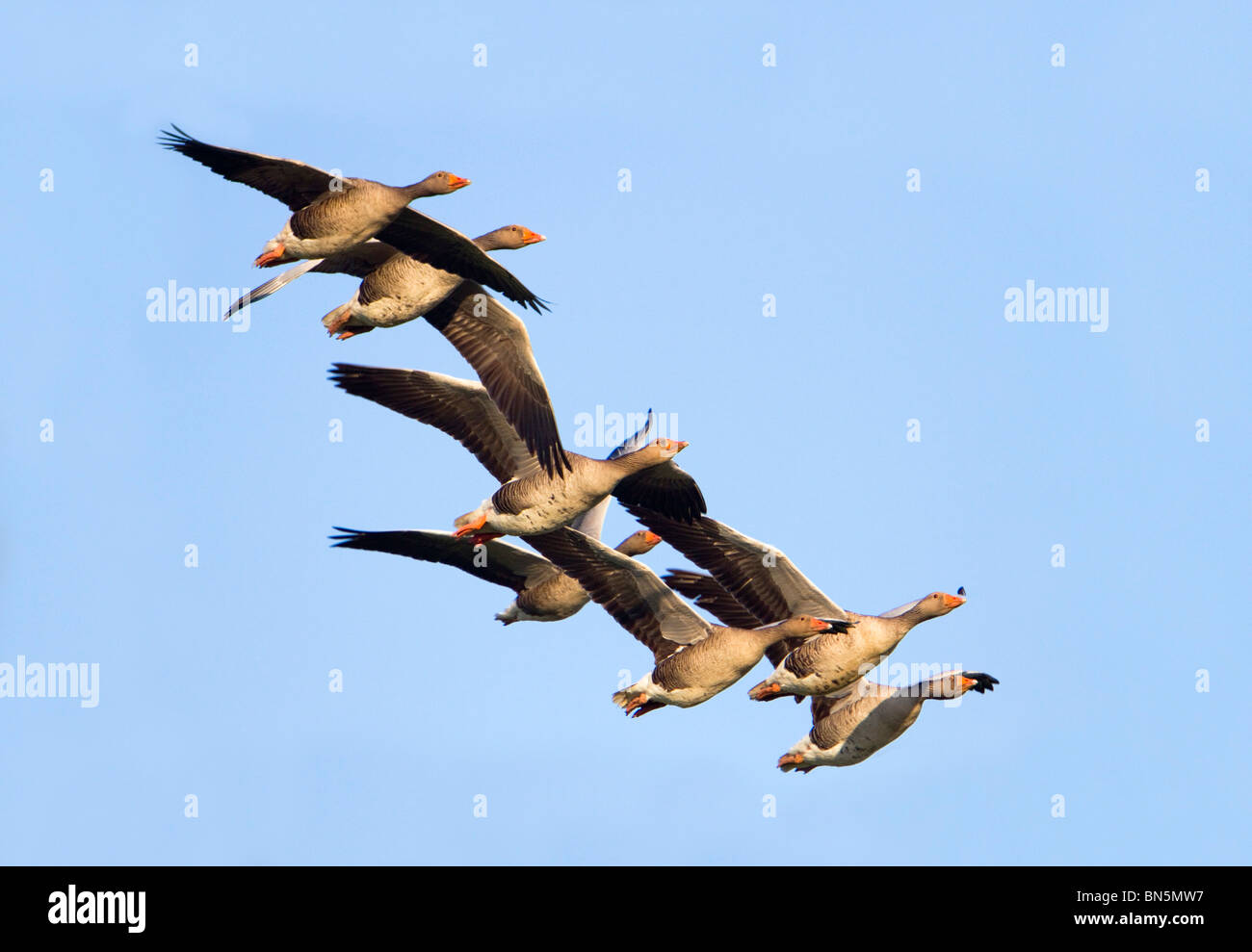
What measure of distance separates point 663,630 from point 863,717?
2.74 m

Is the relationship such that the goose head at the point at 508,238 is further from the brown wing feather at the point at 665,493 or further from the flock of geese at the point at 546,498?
the brown wing feather at the point at 665,493

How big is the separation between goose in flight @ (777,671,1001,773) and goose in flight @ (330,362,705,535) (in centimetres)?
304

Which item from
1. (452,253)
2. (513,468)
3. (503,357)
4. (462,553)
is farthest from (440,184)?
(462,553)

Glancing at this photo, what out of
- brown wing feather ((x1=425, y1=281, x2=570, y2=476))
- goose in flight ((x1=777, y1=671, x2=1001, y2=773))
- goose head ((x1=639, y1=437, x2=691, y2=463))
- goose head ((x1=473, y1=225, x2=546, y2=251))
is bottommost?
goose in flight ((x1=777, y1=671, x2=1001, y2=773))

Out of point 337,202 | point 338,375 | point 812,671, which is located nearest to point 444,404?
point 338,375

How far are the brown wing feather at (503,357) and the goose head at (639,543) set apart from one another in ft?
16.0

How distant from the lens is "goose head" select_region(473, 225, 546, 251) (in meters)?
27.4

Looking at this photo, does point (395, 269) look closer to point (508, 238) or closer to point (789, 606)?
point (508, 238)

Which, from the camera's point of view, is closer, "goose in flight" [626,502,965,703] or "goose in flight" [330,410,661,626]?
"goose in flight" [626,502,965,703]

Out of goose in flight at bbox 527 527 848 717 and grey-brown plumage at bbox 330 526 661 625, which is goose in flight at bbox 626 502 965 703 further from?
grey-brown plumage at bbox 330 526 661 625

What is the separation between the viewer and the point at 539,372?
25.5 m

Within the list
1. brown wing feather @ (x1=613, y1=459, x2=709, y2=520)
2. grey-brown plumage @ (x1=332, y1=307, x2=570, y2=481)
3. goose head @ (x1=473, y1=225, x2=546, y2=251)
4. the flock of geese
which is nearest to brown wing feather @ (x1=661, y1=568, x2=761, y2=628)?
the flock of geese
